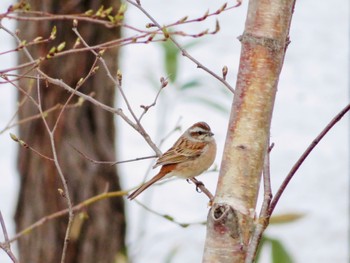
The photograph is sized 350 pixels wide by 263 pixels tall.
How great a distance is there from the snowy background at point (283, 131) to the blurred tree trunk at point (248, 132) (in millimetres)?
3393

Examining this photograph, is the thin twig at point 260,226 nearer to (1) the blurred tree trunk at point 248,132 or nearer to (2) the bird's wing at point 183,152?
(1) the blurred tree trunk at point 248,132

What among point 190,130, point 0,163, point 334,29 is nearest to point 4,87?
point 0,163

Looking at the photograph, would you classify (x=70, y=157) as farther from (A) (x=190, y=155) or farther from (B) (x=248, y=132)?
(B) (x=248, y=132)

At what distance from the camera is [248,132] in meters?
1.73

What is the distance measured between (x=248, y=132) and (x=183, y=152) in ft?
7.87

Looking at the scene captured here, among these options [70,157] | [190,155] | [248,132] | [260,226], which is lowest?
[70,157]

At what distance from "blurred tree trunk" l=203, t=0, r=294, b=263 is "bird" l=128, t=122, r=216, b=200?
2102 mm

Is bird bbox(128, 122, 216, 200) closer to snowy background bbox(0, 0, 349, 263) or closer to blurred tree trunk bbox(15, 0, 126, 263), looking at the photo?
blurred tree trunk bbox(15, 0, 126, 263)

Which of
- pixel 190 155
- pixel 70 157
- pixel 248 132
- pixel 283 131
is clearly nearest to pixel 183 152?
pixel 190 155

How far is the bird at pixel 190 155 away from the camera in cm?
400

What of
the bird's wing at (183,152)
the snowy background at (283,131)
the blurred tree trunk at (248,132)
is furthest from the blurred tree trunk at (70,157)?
the blurred tree trunk at (248,132)

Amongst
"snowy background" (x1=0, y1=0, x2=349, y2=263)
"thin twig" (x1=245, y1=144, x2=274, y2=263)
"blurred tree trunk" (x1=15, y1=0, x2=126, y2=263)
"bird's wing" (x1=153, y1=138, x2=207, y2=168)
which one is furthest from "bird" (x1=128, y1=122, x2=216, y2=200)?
"thin twig" (x1=245, y1=144, x2=274, y2=263)

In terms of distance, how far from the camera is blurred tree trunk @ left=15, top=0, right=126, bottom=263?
14.9ft

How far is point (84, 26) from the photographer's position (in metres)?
4.62
